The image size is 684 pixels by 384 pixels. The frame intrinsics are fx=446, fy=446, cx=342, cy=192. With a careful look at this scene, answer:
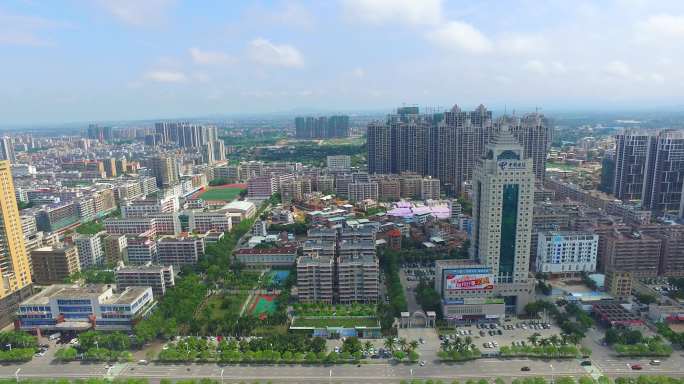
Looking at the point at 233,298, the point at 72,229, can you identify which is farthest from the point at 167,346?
the point at 72,229

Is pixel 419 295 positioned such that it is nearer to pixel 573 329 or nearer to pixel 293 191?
pixel 573 329

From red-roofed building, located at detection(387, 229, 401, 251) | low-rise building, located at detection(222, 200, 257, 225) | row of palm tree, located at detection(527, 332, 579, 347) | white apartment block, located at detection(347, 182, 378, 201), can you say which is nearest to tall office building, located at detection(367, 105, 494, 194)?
white apartment block, located at detection(347, 182, 378, 201)

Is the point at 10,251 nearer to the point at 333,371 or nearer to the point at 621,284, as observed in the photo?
the point at 333,371

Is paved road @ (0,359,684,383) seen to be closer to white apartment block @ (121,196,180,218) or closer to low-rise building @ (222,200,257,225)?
low-rise building @ (222,200,257,225)

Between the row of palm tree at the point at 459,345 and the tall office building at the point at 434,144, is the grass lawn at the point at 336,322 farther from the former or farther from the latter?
the tall office building at the point at 434,144

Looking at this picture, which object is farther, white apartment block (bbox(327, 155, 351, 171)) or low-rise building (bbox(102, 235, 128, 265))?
white apartment block (bbox(327, 155, 351, 171))

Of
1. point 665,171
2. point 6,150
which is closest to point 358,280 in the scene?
point 665,171
